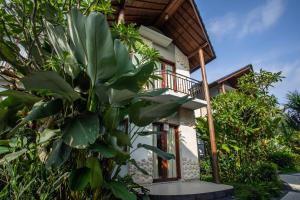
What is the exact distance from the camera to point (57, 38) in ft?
11.0

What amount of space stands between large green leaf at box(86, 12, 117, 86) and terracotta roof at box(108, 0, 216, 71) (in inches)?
215

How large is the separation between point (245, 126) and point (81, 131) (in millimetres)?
8190

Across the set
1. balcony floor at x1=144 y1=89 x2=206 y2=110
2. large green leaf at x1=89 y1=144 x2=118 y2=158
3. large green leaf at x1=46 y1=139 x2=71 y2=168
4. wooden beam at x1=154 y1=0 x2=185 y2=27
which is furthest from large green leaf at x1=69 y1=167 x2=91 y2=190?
wooden beam at x1=154 y1=0 x2=185 y2=27

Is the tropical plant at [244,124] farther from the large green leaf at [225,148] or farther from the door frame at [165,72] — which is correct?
the door frame at [165,72]

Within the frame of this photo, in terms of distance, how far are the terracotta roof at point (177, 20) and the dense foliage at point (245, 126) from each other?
251 centimetres

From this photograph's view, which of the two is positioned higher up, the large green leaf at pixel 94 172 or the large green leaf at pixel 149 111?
the large green leaf at pixel 149 111

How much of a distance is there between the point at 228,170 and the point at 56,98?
7614 millimetres

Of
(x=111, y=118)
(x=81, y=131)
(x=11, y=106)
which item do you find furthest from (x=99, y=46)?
(x=11, y=106)

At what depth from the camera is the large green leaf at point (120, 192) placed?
2633mm

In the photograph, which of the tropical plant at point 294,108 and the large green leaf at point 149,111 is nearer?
the large green leaf at point 149,111

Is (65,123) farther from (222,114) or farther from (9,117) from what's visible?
(222,114)

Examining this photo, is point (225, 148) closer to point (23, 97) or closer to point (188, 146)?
point (188, 146)

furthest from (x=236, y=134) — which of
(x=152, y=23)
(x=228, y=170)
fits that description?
(x=152, y=23)

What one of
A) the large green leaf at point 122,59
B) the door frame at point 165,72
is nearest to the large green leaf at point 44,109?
the large green leaf at point 122,59
